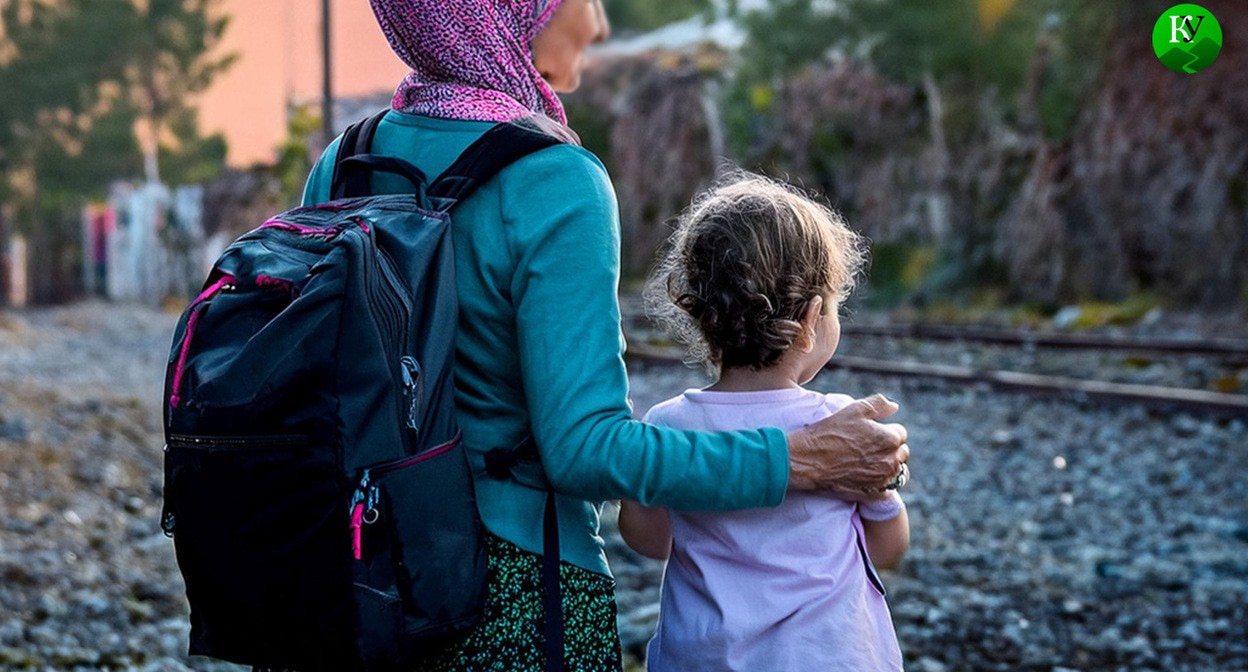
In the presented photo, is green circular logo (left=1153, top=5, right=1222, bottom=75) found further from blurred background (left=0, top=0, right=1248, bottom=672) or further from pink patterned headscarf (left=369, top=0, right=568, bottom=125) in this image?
pink patterned headscarf (left=369, top=0, right=568, bottom=125)

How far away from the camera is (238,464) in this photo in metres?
1.54

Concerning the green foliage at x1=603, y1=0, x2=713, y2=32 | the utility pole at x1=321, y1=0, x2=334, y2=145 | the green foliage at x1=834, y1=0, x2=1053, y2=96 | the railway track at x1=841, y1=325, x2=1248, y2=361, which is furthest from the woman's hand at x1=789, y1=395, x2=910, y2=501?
the green foliage at x1=603, y1=0, x2=713, y2=32

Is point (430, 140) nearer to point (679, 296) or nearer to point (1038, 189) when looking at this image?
point (679, 296)

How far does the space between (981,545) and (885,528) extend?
4.05m

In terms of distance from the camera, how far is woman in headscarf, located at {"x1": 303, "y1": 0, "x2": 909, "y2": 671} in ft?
5.30

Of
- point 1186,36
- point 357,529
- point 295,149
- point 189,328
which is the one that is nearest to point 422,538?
point 357,529

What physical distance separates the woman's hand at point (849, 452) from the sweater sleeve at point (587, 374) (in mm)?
67

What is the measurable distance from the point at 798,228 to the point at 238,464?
0.83 meters

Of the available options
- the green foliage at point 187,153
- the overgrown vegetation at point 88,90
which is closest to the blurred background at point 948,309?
the overgrown vegetation at point 88,90

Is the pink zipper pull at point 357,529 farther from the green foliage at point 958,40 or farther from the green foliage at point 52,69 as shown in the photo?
the green foliage at point 52,69

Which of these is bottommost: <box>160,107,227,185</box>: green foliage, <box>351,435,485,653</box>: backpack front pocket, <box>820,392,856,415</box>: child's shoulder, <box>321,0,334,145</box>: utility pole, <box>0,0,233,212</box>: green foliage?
<box>160,107,227,185</box>: green foliage

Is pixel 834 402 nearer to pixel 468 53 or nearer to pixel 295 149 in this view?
pixel 468 53

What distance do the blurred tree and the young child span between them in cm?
5468

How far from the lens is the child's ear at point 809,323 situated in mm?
1871
